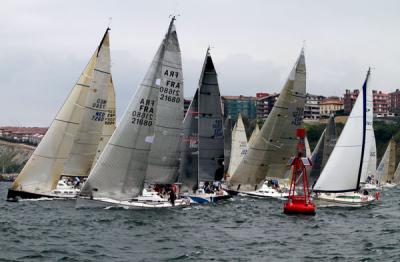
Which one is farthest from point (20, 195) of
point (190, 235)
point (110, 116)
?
point (190, 235)

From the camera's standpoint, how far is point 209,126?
56.6 metres

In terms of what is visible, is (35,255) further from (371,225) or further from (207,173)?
(207,173)

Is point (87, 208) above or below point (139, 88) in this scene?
below

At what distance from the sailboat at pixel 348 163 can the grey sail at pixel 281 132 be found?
367 inches

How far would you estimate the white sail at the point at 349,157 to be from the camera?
49.4 meters

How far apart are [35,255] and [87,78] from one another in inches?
1201

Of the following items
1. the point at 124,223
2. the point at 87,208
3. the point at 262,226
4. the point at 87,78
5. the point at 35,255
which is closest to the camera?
the point at 35,255

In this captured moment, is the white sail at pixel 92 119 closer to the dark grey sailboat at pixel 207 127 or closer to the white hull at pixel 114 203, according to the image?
the dark grey sailboat at pixel 207 127

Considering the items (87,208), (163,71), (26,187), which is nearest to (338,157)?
(163,71)

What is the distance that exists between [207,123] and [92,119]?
8966 mm

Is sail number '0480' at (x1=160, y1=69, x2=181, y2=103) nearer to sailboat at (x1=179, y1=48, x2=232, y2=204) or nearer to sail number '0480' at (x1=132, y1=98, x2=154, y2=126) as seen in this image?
sail number '0480' at (x1=132, y1=98, x2=154, y2=126)

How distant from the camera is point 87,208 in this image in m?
42.3

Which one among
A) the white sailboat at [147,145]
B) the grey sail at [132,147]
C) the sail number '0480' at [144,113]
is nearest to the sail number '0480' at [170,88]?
the white sailboat at [147,145]

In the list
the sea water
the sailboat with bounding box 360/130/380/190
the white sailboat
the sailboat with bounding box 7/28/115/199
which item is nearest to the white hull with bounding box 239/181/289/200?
the sailboat with bounding box 7/28/115/199
